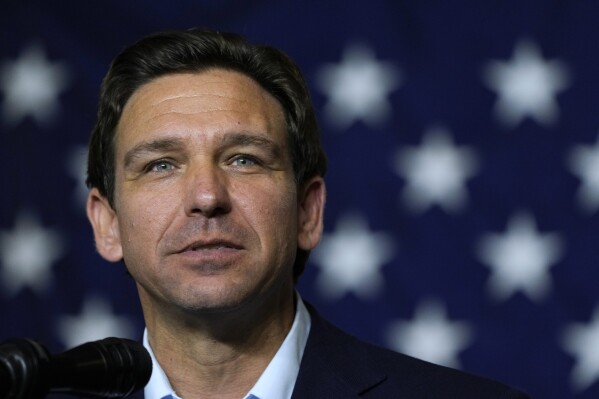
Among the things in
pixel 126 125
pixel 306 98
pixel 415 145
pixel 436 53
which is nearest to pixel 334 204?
pixel 415 145

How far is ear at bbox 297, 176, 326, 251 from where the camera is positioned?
2705 millimetres

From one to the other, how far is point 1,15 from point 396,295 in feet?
5.50

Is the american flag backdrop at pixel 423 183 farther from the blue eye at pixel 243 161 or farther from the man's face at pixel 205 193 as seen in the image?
the blue eye at pixel 243 161

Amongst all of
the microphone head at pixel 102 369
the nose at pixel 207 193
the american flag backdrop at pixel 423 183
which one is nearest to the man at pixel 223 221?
the nose at pixel 207 193

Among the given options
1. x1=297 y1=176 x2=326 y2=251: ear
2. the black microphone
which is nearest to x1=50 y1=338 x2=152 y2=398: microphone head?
the black microphone

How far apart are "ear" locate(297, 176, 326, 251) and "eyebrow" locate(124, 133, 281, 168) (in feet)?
0.64

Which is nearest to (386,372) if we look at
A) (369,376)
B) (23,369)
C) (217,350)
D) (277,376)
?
(369,376)

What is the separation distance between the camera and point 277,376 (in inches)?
98.9

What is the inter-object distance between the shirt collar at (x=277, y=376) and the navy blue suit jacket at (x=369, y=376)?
0.06 ft

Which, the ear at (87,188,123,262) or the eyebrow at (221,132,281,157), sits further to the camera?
the ear at (87,188,123,262)

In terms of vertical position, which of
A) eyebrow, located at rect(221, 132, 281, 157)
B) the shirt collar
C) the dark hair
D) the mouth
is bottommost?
the shirt collar

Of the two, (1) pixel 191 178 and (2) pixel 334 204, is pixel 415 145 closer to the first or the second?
(2) pixel 334 204

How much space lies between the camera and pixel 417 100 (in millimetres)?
3711

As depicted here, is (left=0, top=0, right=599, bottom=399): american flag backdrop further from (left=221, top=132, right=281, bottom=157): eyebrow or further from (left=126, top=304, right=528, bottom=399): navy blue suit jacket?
(left=221, top=132, right=281, bottom=157): eyebrow
